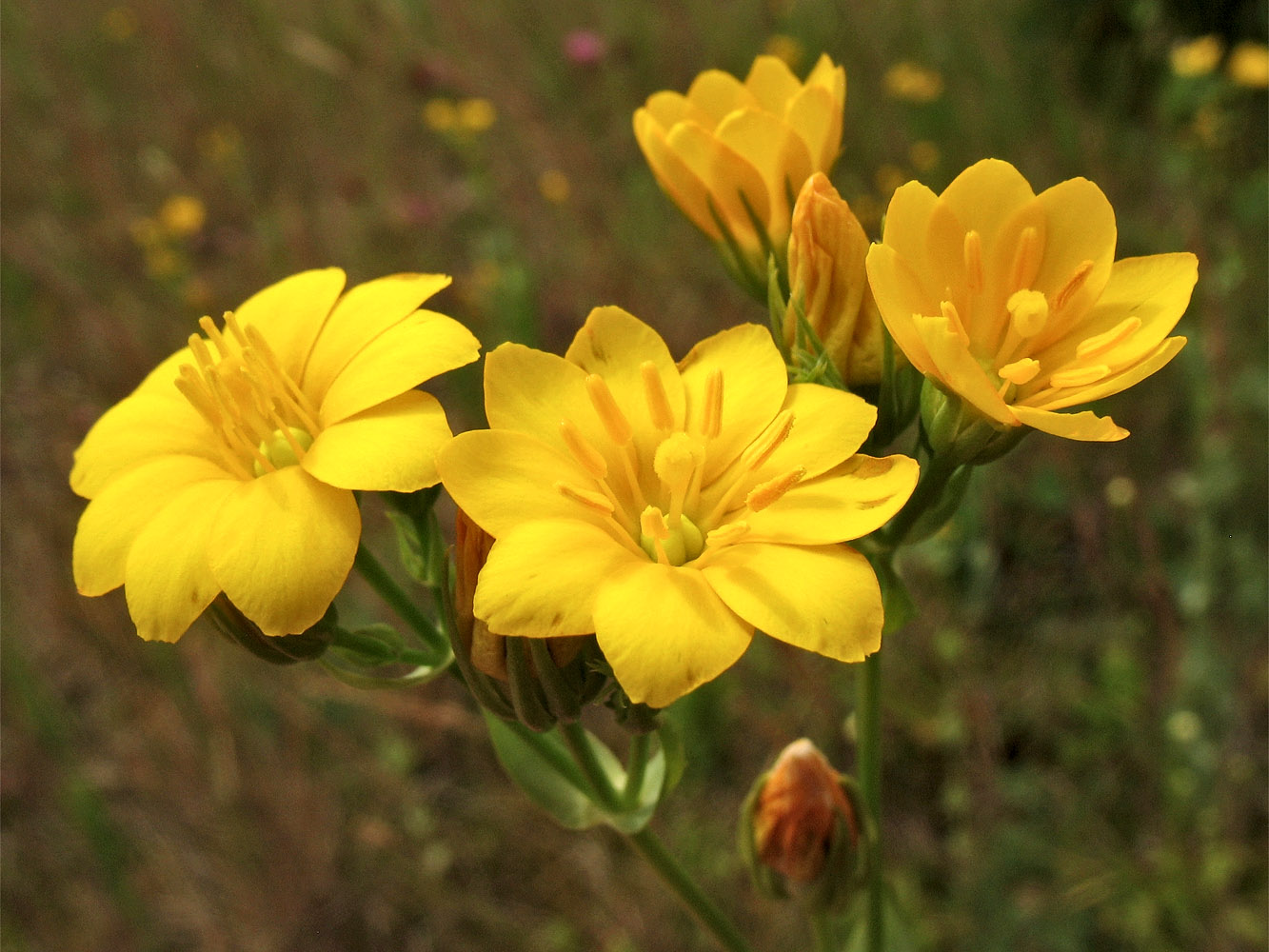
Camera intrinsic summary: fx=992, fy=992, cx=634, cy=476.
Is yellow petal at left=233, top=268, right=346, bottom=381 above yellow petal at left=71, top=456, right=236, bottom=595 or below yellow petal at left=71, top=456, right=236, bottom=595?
above

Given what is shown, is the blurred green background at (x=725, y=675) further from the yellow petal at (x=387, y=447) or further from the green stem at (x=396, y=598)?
the yellow petal at (x=387, y=447)

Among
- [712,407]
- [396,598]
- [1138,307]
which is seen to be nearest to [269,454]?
[396,598]

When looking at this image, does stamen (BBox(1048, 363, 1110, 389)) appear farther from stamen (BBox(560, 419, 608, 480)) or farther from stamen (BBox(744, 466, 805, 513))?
stamen (BBox(560, 419, 608, 480))

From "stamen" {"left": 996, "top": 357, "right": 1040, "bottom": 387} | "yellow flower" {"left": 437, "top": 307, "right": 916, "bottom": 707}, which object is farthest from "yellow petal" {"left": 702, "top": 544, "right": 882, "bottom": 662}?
"stamen" {"left": 996, "top": 357, "right": 1040, "bottom": 387}

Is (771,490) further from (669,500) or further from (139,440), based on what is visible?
(139,440)

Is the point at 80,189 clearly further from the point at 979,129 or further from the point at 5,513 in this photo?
the point at 979,129

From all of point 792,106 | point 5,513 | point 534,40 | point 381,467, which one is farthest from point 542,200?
point 381,467

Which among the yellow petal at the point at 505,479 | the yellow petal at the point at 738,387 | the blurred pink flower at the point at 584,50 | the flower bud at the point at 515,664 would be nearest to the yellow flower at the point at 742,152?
the yellow petal at the point at 738,387

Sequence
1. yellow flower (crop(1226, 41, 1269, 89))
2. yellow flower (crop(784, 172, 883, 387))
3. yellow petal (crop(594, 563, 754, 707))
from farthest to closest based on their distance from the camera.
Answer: yellow flower (crop(1226, 41, 1269, 89)), yellow flower (crop(784, 172, 883, 387)), yellow petal (crop(594, 563, 754, 707))
